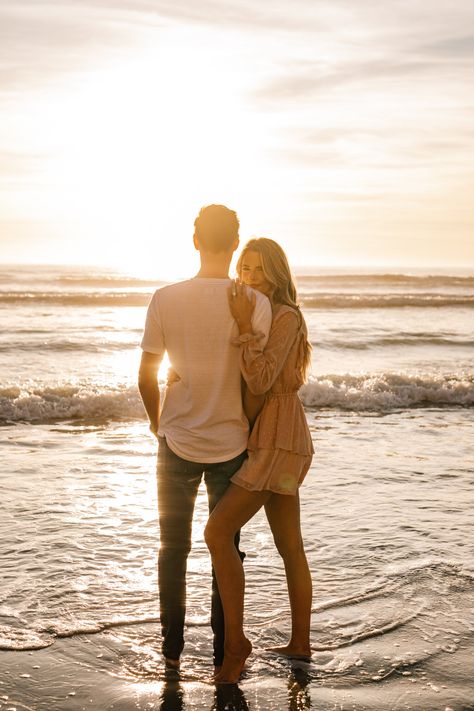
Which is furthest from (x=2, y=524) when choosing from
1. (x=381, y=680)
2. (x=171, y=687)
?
(x=381, y=680)

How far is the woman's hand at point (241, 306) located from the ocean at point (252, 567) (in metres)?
1.67

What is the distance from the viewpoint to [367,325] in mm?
26391

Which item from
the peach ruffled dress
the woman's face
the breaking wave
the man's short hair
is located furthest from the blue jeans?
the breaking wave

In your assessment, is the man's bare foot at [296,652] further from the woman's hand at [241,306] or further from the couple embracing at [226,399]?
the woman's hand at [241,306]

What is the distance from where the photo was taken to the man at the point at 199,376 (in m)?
3.60

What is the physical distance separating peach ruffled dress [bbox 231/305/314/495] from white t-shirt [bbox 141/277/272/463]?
71 millimetres

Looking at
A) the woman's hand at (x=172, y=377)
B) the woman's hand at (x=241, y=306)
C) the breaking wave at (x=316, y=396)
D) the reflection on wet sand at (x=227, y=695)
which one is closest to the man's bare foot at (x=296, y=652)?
the reflection on wet sand at (x=227, y=695)

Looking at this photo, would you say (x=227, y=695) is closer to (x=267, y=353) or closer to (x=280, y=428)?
(x=280, y=428)

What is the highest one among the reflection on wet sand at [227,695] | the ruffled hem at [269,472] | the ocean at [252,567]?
the ruffled hem at [269,472]

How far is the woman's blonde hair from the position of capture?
147 inches

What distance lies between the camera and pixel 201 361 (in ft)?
11.9

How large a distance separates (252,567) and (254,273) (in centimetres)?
243

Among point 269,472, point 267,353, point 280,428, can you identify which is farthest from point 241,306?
point 269,472

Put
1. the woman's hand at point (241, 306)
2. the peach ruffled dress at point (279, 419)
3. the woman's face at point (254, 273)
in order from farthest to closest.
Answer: the woman's face at point (254, 273) → the peach ruffled dress at point (279, 419) → the woman's hand at point (241, 306)
